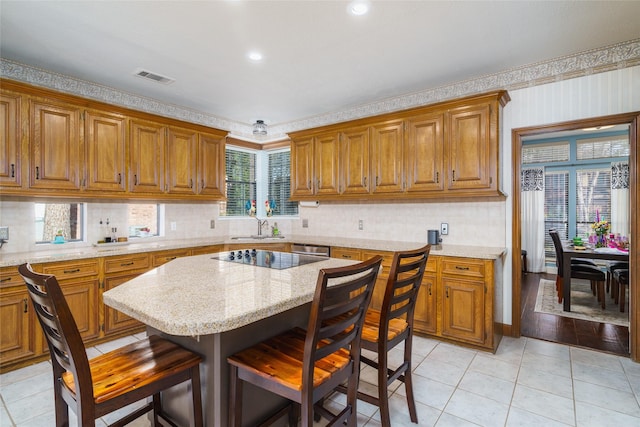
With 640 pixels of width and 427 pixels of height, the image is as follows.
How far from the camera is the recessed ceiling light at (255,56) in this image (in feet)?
9.47

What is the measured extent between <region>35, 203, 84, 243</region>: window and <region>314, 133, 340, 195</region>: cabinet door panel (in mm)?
2803

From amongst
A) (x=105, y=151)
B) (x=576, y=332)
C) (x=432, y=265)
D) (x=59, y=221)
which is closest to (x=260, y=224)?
(x=105, y=151)

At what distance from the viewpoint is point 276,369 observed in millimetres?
1362

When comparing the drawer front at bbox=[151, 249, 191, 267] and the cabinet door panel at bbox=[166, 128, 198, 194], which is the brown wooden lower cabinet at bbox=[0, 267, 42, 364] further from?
the cabinet door panel at bbox=[166, 128, 198, 194]

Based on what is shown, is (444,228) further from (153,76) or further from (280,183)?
(153,76)

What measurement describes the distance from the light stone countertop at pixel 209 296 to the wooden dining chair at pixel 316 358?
22 centimetres

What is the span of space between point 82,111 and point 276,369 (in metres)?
3.33

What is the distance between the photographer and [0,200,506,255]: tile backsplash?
315cm

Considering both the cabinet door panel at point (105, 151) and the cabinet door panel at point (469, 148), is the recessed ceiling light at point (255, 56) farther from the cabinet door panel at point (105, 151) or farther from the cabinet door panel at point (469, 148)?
the cabinet door panel at point (469, 148)

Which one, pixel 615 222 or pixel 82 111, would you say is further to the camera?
pixel 615 222

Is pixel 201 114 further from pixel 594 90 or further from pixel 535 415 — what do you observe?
pixel 535 415

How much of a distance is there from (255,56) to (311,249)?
228cm

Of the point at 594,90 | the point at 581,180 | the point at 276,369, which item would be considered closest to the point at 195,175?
the point at 276,369

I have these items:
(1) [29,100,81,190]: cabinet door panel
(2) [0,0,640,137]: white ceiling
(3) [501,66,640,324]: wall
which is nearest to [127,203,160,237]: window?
(1) [29,100,81,190]: cabinet door panel
